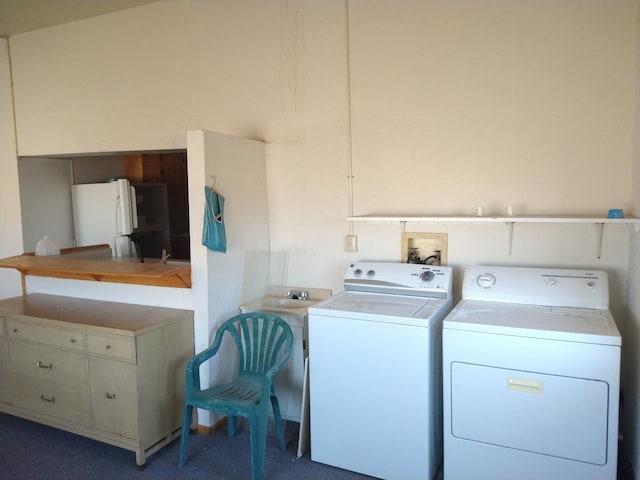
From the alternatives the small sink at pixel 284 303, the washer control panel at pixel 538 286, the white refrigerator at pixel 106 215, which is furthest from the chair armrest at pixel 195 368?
the white refrigerator at pixel 106 215

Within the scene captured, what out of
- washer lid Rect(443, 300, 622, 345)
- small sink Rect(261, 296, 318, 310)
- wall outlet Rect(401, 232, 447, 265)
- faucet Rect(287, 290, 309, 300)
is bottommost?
small sink Rect(261, 296, 318, 310)

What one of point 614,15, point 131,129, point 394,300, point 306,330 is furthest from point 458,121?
point 131,129

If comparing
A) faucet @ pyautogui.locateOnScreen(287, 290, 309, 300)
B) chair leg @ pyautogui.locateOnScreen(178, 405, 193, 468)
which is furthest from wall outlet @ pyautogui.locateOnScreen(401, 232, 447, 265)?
chair leg @ pyautogui.locateOnScreen(178, 405, 193, 468)

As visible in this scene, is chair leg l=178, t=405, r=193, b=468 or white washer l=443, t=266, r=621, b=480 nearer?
white washer l=443, t=266, r=621, b=480

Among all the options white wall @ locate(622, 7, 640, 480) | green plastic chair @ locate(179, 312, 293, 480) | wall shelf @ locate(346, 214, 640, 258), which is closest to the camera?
white wall @ locate(622, 7, 640, 480)

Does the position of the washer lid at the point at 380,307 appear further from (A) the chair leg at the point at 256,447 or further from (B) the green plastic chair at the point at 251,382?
(A) the chair leg at the point at 256,447

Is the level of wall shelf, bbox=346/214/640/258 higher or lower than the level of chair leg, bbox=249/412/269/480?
higher

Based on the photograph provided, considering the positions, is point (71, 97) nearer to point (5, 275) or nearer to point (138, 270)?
point (5, 275)

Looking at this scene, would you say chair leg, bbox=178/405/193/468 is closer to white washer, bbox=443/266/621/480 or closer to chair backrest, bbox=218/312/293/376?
chair backrest, bbox=218/312/293/376

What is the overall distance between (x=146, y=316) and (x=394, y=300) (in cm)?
143

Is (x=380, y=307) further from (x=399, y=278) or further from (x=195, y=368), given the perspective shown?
(x=195, y=368)

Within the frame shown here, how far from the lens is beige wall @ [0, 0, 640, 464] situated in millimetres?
2430

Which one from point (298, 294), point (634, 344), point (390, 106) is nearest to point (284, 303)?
point (298, 294)

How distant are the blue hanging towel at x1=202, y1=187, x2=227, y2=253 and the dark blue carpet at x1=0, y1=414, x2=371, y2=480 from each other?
44.9 inches
